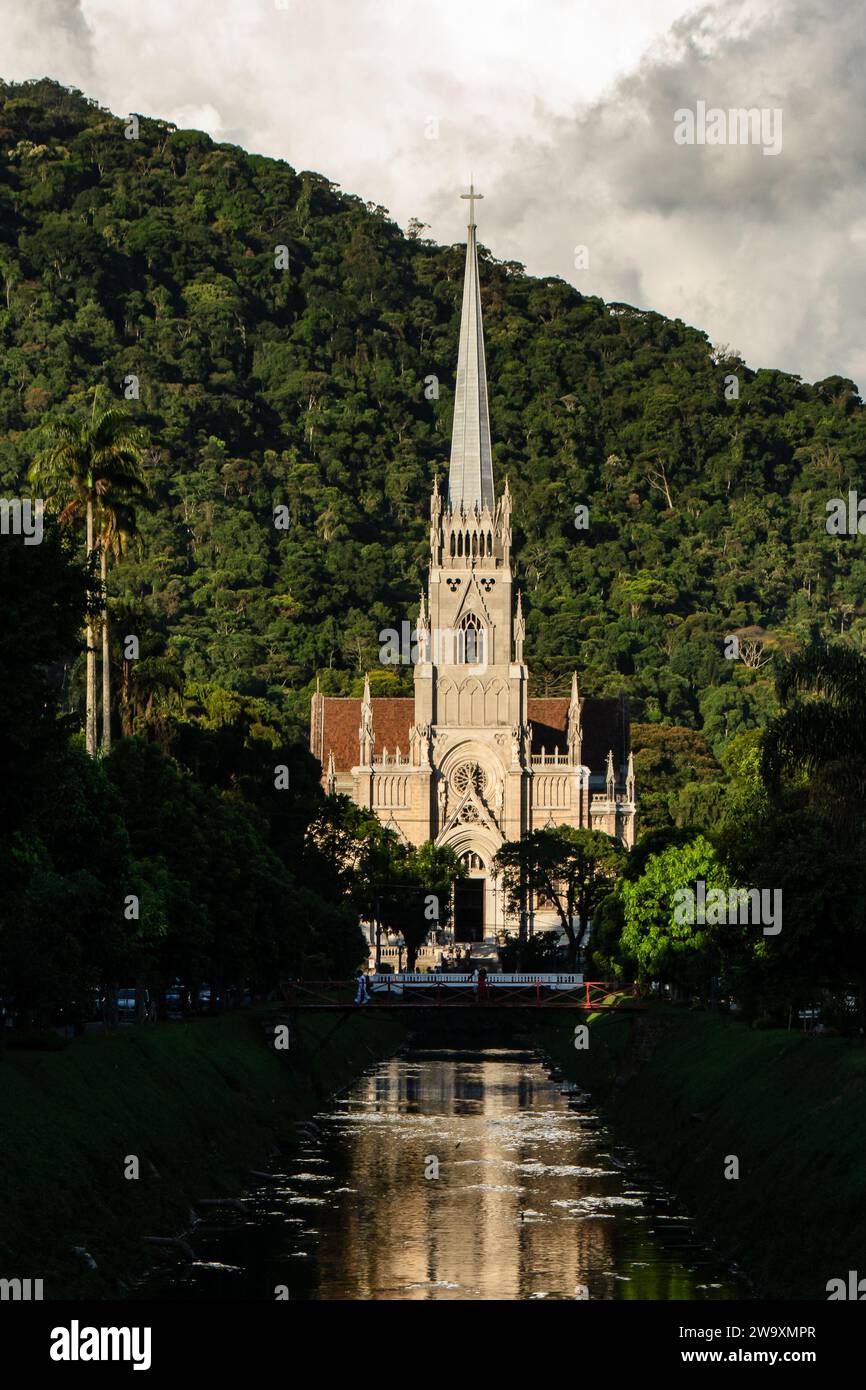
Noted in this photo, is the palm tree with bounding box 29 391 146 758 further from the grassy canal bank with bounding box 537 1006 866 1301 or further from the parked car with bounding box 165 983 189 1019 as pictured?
the grassy canal bank with bounding box 537 1006 866 1301

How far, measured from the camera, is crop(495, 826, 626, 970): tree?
537ft

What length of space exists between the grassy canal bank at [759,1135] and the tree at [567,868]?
73350 mm

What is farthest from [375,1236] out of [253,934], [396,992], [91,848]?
[396,992]

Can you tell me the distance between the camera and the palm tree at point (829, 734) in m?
67.0

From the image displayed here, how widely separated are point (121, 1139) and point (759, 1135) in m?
16.8

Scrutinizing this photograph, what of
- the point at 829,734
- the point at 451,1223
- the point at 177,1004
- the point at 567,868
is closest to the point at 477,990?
the point at 177,1004

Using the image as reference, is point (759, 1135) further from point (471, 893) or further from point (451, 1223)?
point (471, 893)

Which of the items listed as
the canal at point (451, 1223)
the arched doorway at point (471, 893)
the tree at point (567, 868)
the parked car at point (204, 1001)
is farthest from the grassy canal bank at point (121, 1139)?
the arched doorway at point (471, 893)

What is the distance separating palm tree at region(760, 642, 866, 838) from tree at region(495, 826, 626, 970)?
90759 millimetres

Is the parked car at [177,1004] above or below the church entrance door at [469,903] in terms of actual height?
below

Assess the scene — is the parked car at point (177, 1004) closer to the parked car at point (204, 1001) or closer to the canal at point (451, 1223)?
the parked car at point (204, 1001)

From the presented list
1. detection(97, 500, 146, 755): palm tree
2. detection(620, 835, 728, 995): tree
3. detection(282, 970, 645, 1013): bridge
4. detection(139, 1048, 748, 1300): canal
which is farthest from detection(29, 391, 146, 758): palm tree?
detection(620, 835, 728, 995): tree

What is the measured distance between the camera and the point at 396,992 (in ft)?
455

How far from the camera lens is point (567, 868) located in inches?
6575
